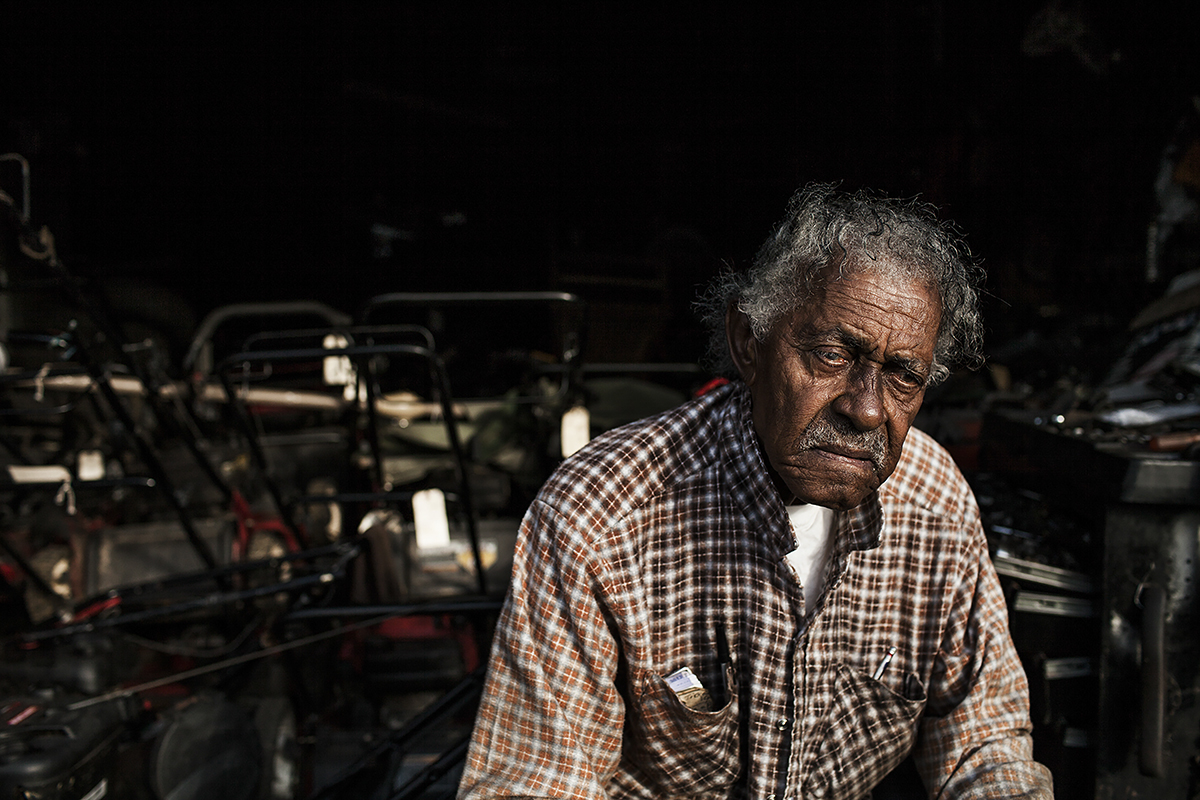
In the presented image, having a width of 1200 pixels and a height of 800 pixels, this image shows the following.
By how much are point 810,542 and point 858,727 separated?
1.20ft

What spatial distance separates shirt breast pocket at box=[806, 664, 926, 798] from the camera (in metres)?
1.45

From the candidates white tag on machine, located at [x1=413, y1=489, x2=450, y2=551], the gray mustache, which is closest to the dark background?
white tag on machine, located at [x1=413, y1=489, x2=450, y2=551]

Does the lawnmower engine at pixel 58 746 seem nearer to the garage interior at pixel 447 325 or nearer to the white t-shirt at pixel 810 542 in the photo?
the garage interior at pixel 447 325

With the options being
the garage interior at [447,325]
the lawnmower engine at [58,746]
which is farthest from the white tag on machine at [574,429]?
the lawnmower engine at [58,746]

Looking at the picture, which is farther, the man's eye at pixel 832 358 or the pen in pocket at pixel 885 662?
the pen in pocket at pixel 885 662

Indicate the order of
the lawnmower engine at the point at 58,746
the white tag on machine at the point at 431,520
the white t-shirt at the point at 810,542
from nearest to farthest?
the white t-shirt at the point at 810,542 < the lawnmower engine at the point at 58,746 < the white tag on machine at the point at 431,520

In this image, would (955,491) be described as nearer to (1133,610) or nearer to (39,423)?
(1133,610)

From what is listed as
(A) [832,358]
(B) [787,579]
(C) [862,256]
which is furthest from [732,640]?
(C) [862,256]

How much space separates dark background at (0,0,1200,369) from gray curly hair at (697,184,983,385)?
1920 millimetres

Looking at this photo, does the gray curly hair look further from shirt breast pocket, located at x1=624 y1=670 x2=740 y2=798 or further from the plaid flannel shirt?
shirt breast pocket, located at x1=624 y1=670 x2=740 y2=798

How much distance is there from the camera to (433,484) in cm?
387

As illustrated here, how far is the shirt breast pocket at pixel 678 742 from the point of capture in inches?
53.4

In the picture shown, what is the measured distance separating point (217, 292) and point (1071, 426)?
6.41m

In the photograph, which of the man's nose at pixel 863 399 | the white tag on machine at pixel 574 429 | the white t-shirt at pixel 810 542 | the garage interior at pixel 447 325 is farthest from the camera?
the white tag on machine at pixel 574 429
